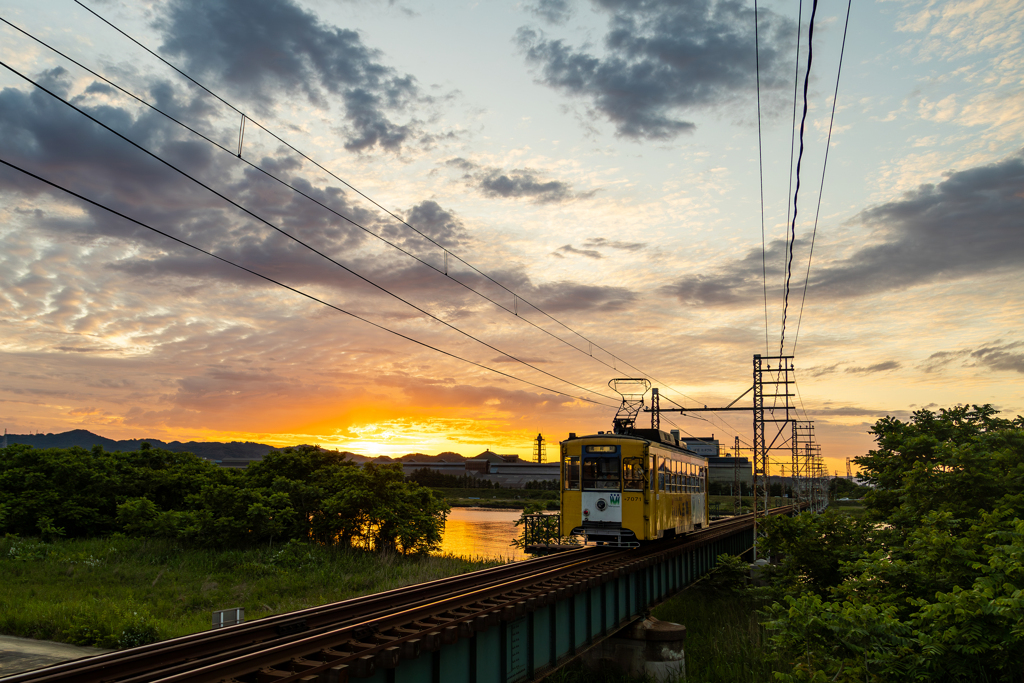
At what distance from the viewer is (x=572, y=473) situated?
21891 millimetres

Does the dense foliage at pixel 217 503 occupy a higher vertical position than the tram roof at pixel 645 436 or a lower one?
lower

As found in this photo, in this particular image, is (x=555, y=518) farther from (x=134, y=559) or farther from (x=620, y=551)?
(x=134, y=559)

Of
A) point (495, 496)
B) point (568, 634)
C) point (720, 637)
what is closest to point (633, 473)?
point (568, 634)

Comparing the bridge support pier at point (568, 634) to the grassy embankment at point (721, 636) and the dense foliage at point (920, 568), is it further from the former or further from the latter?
the dense foliage at point (920, 568)

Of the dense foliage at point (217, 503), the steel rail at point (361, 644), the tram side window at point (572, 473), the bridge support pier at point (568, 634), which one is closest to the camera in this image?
the steel rail at point (361, 644)

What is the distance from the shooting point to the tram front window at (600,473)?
21109 mm

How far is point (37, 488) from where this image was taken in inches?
1131

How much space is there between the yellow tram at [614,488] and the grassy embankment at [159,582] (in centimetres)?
580

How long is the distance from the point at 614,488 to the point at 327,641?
1342 cm

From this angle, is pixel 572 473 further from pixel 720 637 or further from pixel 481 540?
pixel 481 540

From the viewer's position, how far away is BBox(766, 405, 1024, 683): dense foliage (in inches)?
392

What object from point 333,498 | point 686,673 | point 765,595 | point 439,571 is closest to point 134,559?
point 333,498

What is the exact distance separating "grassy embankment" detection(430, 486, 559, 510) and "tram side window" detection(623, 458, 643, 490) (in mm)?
83643

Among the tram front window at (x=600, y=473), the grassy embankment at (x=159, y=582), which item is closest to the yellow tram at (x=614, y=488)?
the tram front window at (x=600, y=473)
